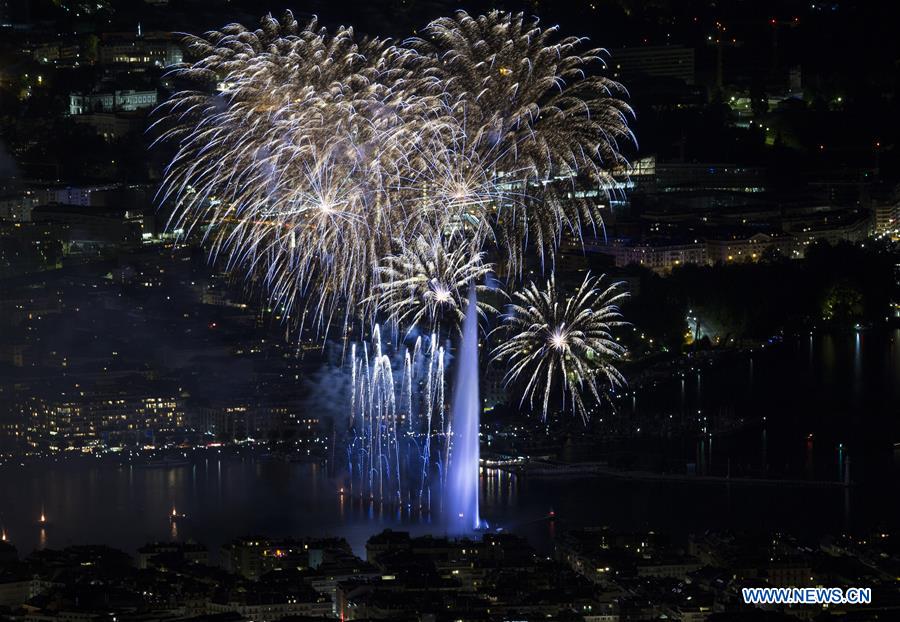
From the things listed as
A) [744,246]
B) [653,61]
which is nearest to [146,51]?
[653,61]

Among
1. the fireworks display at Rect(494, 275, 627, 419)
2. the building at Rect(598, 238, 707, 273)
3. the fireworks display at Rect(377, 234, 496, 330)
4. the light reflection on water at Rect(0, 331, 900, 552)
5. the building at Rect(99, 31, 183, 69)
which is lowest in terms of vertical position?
the light reflection on water at Rect(0, 331, 900, 552)

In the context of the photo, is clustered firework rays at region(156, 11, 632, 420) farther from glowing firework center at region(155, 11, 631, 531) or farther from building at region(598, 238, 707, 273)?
building at region(598, 238, 707, 273)

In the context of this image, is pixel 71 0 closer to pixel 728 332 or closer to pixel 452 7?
pixel 452 7

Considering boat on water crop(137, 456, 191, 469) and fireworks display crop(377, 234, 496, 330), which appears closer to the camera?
fireworks display crop(377, 234, 496, 330)

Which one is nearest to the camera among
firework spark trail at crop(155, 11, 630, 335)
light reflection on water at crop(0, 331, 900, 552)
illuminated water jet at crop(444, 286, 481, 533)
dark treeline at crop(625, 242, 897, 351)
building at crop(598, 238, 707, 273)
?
firework spark trail at crop(155, 11, 630, 335)

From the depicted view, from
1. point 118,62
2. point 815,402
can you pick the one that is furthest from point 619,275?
point 118,62

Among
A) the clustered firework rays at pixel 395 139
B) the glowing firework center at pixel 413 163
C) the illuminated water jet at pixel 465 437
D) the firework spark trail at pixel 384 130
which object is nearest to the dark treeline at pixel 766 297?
the illuminated water jet at pixel 465 437

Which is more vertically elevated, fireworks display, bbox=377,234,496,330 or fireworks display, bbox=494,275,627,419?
fireworks display, bbox=377,234,496,330

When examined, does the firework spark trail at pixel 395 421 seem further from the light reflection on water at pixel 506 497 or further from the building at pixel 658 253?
the building at pixel 658 253

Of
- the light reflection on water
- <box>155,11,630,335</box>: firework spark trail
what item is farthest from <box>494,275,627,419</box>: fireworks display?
<box>155,11,630,335</box>: firework spark trail
